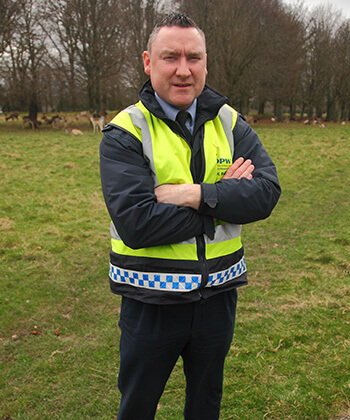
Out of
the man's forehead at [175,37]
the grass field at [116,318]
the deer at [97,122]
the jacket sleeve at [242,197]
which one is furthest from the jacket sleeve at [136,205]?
the deer at [97,122]

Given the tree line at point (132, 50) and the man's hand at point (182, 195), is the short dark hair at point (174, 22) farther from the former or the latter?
the tree line at point (132, 50)

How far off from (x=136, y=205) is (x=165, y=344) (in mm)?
728

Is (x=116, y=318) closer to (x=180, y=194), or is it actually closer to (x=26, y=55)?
(x=180, y=194)

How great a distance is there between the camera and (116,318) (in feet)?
13.8

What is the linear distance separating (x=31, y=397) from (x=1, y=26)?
24946 millimetres

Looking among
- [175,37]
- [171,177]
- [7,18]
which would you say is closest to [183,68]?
[175,37]

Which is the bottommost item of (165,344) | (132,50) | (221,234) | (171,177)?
(165,344)

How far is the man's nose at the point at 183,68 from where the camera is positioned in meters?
1.94

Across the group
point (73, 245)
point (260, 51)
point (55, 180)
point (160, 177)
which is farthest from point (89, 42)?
point (160, 177)

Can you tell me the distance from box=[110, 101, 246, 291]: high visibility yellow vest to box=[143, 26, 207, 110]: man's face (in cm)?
15

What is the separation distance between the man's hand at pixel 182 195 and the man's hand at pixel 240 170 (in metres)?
0.24

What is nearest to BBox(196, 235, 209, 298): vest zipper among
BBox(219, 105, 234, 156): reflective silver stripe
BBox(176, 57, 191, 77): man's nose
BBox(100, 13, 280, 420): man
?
BBox(100, 13, 280, 420): man

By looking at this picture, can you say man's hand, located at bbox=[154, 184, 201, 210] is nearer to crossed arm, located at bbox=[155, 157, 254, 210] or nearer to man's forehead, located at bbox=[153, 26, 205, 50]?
A: crossed arm, located at bbox=[155, 157, 254, 210]

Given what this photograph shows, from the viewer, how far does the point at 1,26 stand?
23.1 metres
